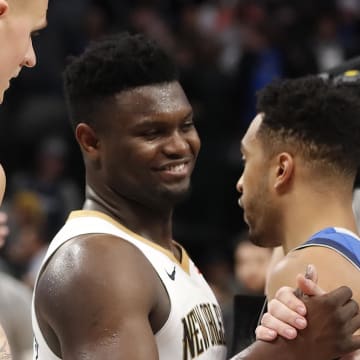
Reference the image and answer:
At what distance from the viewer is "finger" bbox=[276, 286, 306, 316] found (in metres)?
2.74

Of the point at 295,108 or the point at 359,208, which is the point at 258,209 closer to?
the point at 295,108

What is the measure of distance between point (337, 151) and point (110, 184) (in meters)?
0.76

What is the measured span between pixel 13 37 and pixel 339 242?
1.02m

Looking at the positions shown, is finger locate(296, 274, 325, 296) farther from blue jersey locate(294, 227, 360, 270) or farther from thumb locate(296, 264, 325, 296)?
blue jersey locate(294, 227, 360, 270)

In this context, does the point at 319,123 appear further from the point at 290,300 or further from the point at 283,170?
the point at 290,300

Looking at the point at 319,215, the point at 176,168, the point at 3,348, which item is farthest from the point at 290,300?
the point at 176,168

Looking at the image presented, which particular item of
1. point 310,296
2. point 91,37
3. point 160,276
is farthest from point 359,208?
point 91,37

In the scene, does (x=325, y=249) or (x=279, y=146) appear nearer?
(x=325, y=249)

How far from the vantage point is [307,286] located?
270 cm

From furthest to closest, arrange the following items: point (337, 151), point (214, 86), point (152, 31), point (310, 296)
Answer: point (152, 31), point (214, 86), point (337, 151), point (310, 296)

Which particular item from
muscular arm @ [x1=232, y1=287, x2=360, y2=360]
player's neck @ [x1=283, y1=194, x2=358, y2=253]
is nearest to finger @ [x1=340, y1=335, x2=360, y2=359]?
muscular arm @ [x1=232, y1=287, x2=360, y2=360]

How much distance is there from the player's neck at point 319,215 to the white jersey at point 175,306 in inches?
15.6

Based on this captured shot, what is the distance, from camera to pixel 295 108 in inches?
126

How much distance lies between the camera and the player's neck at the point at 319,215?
312 centimetres
